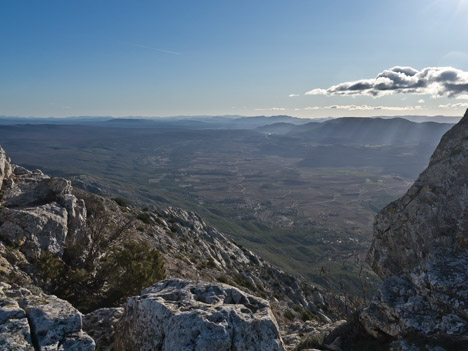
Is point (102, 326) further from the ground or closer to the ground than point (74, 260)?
further from the ground

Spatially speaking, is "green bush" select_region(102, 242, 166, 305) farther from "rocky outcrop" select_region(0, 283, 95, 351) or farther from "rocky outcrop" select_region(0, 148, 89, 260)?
"rocky outcrop" select_region(0, 283, 95, 351)

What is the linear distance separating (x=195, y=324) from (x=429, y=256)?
1000cm

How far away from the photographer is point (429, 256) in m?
12.3

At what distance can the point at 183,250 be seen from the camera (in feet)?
137

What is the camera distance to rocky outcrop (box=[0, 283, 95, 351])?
838 cm

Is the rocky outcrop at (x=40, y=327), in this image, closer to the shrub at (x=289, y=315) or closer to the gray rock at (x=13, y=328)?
the gray rock at (x=13, y=328)

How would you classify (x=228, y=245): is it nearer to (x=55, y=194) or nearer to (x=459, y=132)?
(x=55, y=194)

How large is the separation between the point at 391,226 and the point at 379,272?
2823mm

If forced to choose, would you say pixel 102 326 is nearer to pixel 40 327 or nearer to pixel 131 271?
pixel 40 327

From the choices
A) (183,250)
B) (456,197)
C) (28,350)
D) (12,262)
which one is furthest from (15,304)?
(183,250)

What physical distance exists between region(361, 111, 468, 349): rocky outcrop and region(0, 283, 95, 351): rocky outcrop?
10724mm

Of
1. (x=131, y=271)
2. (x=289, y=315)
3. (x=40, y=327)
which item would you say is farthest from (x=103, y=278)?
(x=289, y=315)

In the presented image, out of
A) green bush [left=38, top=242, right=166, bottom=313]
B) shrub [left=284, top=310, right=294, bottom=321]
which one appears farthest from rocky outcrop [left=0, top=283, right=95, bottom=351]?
shrub [left=284, top=310, right=294, bottom=321]

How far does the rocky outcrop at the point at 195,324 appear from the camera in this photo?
8695mm
